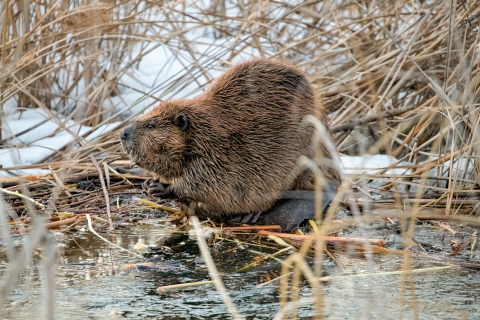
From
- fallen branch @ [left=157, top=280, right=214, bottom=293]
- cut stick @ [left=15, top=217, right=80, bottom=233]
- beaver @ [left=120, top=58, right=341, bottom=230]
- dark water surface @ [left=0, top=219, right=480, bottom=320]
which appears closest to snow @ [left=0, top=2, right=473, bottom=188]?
beaver @ [left=120, top=58, right=341, bottom=230]

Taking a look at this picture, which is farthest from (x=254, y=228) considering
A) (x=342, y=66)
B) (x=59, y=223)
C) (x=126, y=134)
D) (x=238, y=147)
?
(x=342, y=66)

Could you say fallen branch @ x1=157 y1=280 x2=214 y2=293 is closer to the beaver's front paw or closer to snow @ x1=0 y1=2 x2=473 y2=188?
the beaver's front paw

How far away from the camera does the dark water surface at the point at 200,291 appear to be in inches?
78.5

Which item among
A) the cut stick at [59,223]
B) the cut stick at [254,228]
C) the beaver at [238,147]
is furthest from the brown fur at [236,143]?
the cut stick at [59,223]

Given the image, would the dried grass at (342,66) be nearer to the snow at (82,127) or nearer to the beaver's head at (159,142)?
the snow at (82,127)

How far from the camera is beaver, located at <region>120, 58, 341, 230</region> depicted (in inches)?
121

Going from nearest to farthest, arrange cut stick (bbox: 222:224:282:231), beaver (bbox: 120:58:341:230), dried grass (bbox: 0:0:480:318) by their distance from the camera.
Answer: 1. cut stick (bbox: 222:224:282:231)
2. beaver (bbox: 120:58:341:230)
3. dried grass (bbox: 0:0:480:318)

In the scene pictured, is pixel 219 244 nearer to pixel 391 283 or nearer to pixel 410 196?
pixel 391 283

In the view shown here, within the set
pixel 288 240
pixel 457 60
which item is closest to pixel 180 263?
pixel 288 240

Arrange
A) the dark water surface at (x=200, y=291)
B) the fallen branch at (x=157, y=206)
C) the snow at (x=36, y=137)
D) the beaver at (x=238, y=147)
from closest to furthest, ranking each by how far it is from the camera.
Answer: the dark water surface at (x=200, y=291)
the beaver at (x=238, y=147)
the fallen branch at (x=157, y=206)
the snow at (x=36, y=137)

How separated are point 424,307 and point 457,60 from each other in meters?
2.42

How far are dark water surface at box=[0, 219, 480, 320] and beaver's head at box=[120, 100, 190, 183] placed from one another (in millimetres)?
528

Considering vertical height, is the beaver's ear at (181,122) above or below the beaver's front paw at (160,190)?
above

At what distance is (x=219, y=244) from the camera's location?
2.81 metres
